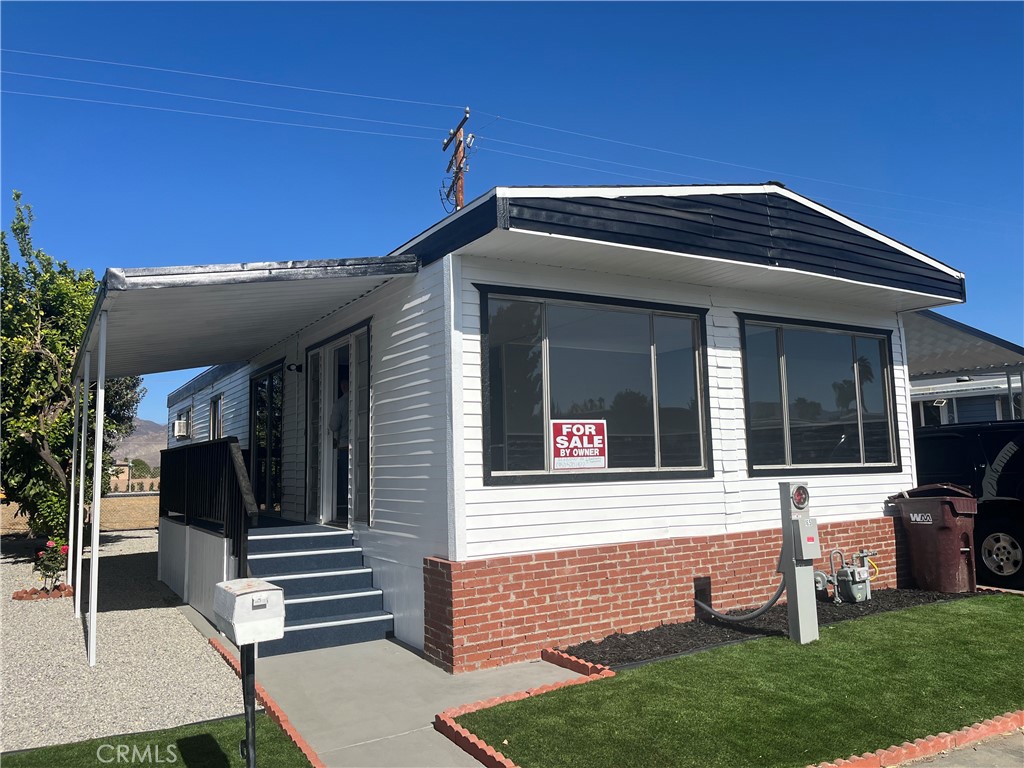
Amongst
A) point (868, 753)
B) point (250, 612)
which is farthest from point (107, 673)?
point (868, 753)

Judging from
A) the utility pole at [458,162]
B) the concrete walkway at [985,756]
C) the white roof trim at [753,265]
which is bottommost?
the concrete walkway at [985,756]

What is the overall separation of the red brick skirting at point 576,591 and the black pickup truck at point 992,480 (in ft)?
10.0

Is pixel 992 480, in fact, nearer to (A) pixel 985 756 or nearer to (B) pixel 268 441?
(A) pixel 985 756

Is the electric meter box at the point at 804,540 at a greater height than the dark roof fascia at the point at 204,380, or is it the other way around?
the dark roof fascia at the point at 204,380

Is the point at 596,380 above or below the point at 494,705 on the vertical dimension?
above

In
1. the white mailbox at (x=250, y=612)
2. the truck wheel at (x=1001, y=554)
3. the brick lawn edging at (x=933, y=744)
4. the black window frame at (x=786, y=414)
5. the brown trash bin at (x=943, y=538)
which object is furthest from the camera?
the truck wheel at (x=1001, y=554)

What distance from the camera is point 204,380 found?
15.3 metres

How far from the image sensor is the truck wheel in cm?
841

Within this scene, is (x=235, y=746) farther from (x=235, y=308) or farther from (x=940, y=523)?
(x=940, y=523)

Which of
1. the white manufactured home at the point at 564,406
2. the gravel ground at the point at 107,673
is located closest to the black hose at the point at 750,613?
the white manufactured home at the point at 564,406

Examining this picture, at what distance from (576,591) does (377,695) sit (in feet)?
6.31

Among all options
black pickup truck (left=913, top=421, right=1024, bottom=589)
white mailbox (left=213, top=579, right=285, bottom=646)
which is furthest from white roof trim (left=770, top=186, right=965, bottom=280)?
white mailbox (left=213, top=579, right=285, bottom=646)

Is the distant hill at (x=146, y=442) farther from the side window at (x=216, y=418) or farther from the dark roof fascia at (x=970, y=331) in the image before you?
the dark roof fascia at (x=970, y=331)

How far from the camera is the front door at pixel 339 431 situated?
25.6 ft
